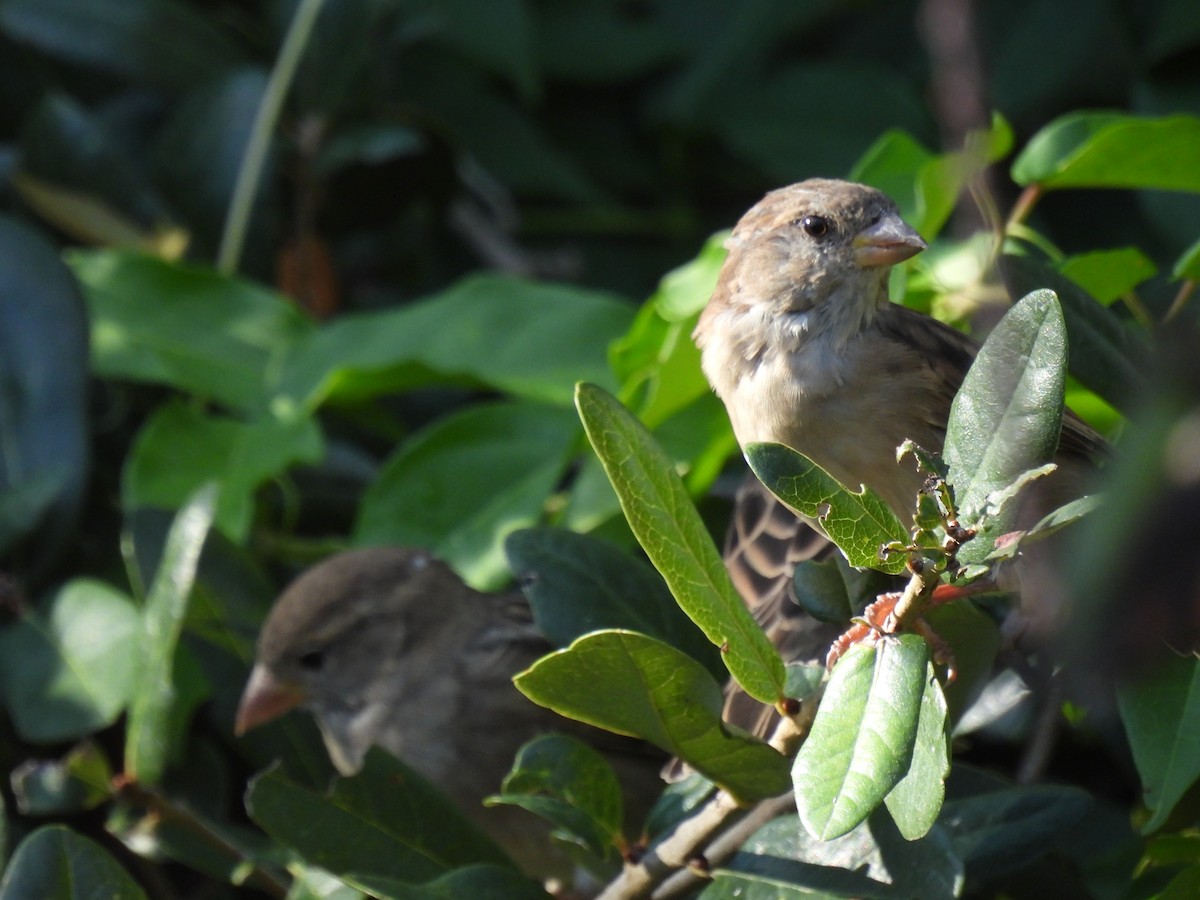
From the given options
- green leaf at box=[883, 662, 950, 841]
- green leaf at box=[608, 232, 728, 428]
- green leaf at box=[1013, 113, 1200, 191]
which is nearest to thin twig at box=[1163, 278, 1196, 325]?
green leaf at box=[1013, 113, 1200, 191]

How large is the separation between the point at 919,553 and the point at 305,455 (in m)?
1.41

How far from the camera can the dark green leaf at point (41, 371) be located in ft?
8.51

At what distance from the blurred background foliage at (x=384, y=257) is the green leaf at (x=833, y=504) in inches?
14.3

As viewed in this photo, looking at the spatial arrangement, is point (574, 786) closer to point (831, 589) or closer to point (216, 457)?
point (831, 589)

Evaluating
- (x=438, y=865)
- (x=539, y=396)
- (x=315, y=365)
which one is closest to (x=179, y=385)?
(x=315, y=365)

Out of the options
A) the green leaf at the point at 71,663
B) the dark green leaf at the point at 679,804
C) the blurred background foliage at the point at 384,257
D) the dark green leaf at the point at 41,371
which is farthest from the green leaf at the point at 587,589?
the dark green leaf at the point at 41,371

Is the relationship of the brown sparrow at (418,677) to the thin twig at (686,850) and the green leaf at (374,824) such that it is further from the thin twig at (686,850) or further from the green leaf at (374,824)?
the thin twig at (686,850)

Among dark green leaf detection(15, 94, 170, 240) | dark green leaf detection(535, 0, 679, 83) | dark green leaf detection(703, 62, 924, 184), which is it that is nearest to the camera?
dark green leaf detection(15, 94, 170, 240)

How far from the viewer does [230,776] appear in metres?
2.55

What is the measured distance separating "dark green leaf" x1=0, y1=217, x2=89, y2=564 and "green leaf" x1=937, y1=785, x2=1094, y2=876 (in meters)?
1.56

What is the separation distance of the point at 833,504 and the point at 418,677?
1652 millimetres

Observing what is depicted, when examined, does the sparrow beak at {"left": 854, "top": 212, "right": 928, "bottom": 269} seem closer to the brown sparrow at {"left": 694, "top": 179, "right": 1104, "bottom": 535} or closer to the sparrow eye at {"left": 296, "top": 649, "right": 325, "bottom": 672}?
the brown sparrow at {"left": 694, "top": 179, "right": 1104, "bottom": 535}

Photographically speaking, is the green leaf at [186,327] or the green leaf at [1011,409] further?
the green leaf at [186,327]

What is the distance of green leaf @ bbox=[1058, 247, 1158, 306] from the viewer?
1833 millimetres
